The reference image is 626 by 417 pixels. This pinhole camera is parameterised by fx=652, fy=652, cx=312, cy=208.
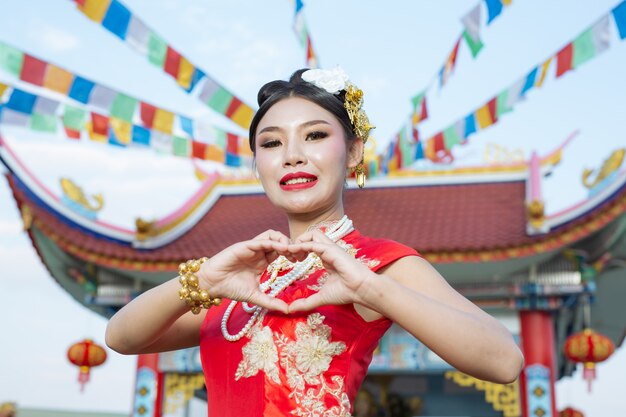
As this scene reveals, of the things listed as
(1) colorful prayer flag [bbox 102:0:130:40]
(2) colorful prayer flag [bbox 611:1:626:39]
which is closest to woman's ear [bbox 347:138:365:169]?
(2) colorful prayer flag [bbox 611:1:626:39]

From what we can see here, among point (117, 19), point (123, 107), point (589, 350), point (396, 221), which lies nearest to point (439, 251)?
point (396, 221)

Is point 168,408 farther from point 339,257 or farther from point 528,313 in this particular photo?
point 339,257

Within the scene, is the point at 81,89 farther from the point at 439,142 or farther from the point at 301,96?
the point at 301,96

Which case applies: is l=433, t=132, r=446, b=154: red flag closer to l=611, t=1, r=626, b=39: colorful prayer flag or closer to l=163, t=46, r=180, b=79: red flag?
l=611, t=1, r=626, b=39: colorful prayer flag

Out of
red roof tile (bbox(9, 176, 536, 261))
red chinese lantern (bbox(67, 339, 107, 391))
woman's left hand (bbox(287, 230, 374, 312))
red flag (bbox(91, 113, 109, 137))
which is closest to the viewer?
woman's left hand (bbox(287, 230, 374, 312))

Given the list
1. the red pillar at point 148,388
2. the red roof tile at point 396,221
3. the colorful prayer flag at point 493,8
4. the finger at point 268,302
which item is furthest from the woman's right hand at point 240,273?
the red pillar at point 148,388

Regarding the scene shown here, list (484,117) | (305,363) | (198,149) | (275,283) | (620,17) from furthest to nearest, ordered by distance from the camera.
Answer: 1. (198,149)
2. (484,117)
3. (620,17)
4. (275,283)
5. (305,363)

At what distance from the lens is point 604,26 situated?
4473mm

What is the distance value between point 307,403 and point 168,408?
19.5 ft

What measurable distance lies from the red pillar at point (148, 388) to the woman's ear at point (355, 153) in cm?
553

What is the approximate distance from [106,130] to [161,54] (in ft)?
3.60

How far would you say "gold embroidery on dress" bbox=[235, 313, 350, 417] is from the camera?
1.47m

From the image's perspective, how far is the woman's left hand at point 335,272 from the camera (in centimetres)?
133

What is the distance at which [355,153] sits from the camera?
6.18 ft
